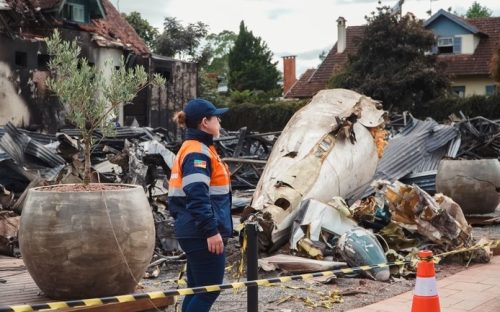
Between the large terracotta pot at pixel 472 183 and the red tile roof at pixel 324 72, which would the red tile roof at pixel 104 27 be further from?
the red tile roof at pixel 324 72

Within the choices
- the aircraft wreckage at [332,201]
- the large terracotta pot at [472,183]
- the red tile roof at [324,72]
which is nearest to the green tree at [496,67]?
the red tile roof at [324,72]

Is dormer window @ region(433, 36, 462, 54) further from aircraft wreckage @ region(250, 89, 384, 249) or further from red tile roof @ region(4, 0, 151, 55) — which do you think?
aircraft wreckage @ region(250, 89, 384, 249)

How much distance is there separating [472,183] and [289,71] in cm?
5023

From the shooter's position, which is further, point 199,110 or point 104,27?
point 104,27

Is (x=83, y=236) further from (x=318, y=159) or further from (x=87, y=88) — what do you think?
(x=318, y=159)

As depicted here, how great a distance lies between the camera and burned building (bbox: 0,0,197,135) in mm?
23234

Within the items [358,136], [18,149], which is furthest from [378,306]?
[18,149]

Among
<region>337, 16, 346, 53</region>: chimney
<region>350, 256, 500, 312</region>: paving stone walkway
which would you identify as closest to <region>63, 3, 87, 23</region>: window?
<region>350, 256, 500, 312</region>: paving stone walkway

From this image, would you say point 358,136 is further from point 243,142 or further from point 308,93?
point 308,93

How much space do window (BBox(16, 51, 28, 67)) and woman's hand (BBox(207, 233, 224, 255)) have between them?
802 inches

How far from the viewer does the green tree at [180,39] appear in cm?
4459

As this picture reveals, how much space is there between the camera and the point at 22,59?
23828 mm

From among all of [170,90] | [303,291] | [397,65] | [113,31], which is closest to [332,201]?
[303,291]

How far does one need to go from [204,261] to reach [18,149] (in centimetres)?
1001
